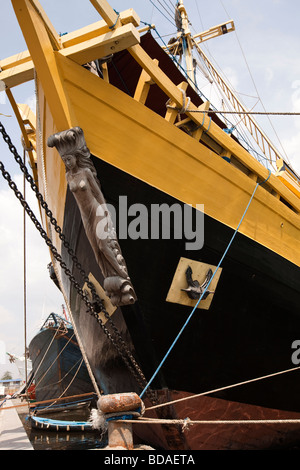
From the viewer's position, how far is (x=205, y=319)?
4.50m

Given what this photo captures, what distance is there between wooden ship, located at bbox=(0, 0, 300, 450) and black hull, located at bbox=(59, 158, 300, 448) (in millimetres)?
16

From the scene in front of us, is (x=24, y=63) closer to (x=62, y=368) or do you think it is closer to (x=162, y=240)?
(x=162, y=240)

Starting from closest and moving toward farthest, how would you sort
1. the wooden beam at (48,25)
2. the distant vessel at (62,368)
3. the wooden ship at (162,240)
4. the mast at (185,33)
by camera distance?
the wooden beam at (48,25) → the wooden ship at (162,240) → the mast at (185,33) → the distant vessel at (62,368)

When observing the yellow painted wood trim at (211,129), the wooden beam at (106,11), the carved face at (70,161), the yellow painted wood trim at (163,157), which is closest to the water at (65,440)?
the yellow painted wood trim at (163,157)

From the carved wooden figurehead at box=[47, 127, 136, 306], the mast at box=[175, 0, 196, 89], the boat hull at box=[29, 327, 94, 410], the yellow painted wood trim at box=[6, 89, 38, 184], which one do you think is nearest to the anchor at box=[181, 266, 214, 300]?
the carved wooden figurehead at box=[47, 127, 136, 306]

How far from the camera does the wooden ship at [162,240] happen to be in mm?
3615

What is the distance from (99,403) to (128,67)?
448cm

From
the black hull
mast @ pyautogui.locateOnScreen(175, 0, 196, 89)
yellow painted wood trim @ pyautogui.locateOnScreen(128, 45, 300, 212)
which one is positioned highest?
mast @ pyautogui.locateOnScreen(175, 0, 196, 89)

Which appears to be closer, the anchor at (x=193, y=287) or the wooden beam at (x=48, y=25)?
the wooden beam at (x=48, y=25)

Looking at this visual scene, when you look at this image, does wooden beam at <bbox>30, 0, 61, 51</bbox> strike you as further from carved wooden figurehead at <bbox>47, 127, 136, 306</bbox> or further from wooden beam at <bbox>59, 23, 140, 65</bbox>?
carved wooden figurehead at <bbox>47, 127, 136, 306</bbox>

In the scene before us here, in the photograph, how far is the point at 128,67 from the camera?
539 centimetres

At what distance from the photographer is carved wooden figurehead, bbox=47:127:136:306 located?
11.7 ft

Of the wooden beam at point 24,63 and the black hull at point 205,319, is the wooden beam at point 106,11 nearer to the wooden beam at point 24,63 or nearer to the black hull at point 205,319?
the wooden beam at point 24,63

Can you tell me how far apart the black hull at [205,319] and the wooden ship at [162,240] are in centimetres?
2
